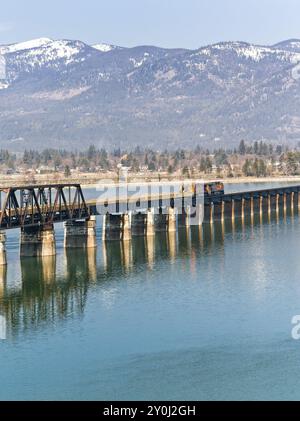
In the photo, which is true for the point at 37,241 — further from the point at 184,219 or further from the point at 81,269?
the point at 184,219

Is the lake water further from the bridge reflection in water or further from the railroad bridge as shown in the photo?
the railroad bridge

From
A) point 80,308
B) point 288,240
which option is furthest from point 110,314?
point 288,240

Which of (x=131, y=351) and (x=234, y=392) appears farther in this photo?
(x=131, y=351)

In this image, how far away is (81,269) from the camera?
112 metres

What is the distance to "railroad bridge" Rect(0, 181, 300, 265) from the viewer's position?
11781cm

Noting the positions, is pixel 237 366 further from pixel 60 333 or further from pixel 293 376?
pixel 60 333

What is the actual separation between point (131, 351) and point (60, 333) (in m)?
8.38

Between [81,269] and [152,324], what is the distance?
30.9 meters

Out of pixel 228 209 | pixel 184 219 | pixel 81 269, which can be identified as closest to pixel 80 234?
pixel 81 269

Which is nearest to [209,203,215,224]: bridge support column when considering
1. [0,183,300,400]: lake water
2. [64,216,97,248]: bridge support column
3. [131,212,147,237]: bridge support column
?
[131,212,147,237]: bridge support column

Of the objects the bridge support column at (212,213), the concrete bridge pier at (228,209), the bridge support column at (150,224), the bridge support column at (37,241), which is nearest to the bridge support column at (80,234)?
the bridge support column at (37,241)

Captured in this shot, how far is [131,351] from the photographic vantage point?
73.9 meters

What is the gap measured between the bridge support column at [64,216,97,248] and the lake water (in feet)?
7.22

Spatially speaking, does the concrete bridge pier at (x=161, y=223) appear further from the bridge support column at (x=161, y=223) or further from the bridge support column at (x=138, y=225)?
the bridge support column at (x=138, y=225)
